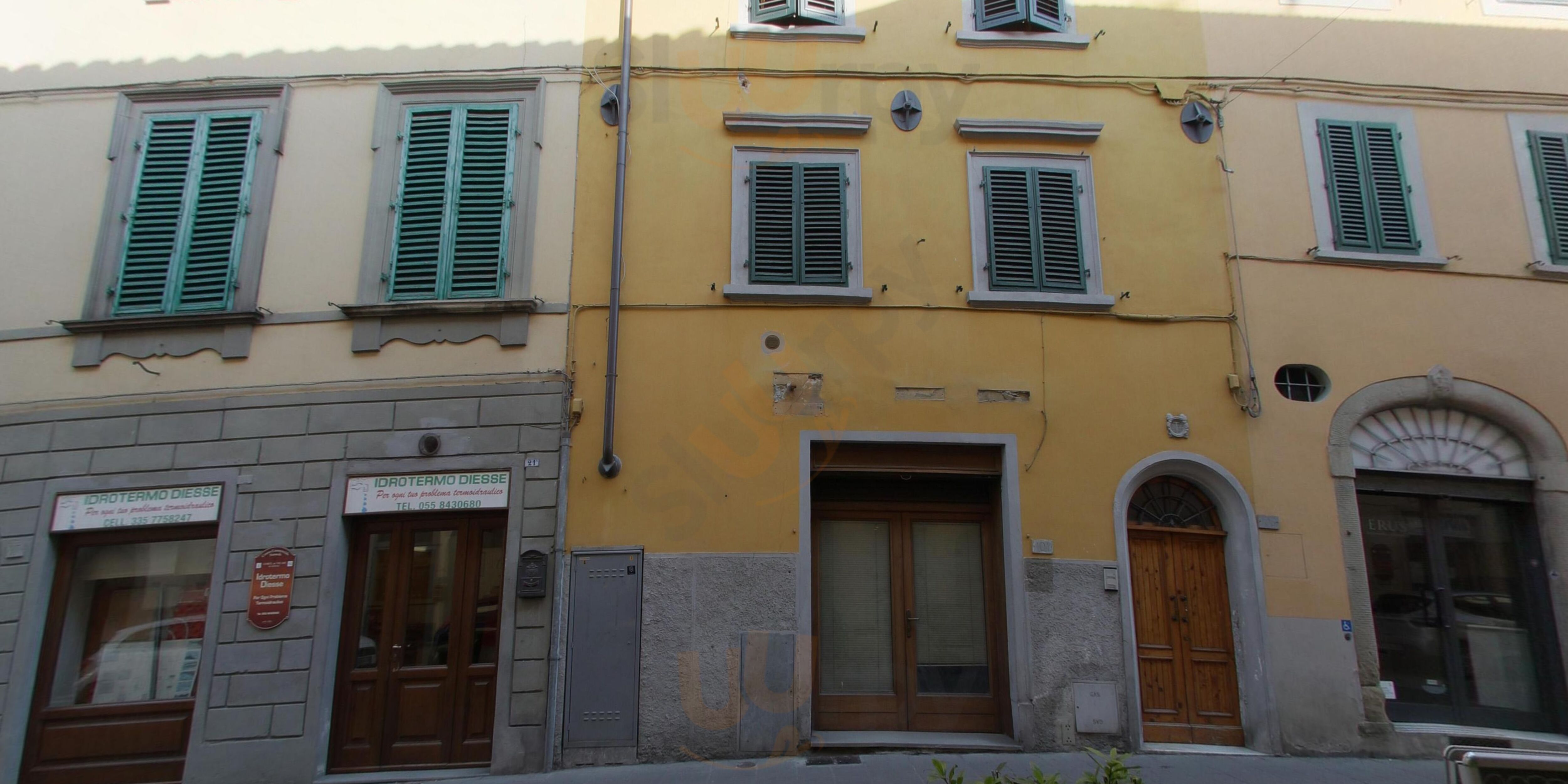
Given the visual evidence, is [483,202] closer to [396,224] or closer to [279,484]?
[396,224]

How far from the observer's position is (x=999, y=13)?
8875 mm

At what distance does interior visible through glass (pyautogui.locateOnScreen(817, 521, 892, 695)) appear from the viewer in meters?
7.90

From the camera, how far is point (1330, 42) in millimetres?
8898

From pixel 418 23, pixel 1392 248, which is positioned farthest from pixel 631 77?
pixel 1392 248

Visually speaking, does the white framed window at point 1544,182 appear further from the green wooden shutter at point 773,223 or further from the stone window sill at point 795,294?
the green wooden shutter at point 773,223

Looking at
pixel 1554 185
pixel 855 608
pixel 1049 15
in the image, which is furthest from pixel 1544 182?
pixel 855 608

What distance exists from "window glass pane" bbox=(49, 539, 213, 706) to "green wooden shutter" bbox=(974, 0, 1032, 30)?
29.9 feet

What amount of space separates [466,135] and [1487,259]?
10.2m

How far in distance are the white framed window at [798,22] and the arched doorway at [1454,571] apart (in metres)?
6.40

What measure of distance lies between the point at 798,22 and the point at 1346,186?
582 centimetres

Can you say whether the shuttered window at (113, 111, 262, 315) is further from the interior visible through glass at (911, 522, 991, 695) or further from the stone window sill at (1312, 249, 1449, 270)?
the stone window sill at (1312, 249, 1449, 270)

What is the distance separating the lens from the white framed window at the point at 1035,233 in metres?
8.13

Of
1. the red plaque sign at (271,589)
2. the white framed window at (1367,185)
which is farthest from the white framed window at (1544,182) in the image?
the red plaque sign at (271,589)

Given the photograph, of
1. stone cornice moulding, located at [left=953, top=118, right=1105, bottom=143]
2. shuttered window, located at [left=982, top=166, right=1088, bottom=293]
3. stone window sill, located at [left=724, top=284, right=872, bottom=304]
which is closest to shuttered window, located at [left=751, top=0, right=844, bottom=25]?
stone cornice moulding, located at [left=953, top=118, right=1105, bottom=143]
